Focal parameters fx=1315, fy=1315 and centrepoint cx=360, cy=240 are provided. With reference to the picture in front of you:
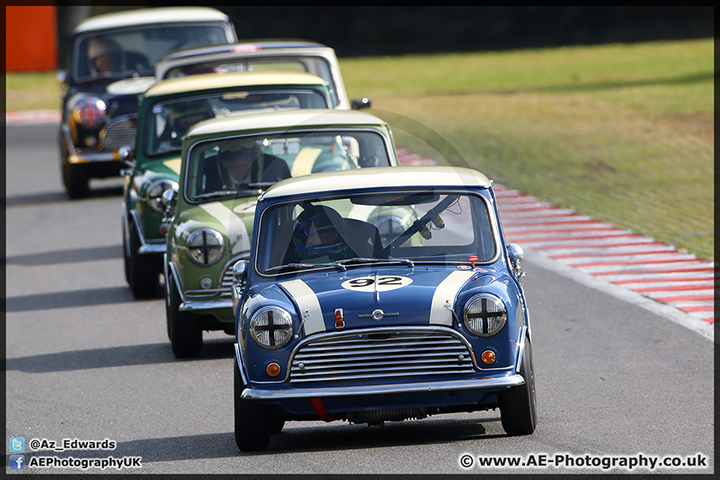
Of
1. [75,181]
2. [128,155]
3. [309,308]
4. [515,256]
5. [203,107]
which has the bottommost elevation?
[75,181]

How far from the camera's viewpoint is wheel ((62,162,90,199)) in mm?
18875

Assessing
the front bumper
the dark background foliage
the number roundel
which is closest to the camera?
the front bumper

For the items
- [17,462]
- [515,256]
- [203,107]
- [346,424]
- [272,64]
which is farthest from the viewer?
[272,64]

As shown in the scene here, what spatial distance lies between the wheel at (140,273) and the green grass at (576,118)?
16.8 ft

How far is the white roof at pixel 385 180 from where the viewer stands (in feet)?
24.7

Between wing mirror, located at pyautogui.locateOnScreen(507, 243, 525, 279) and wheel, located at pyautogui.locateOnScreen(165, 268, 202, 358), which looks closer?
wing mirror, located at pyautogui.locateOnScreen(507, 243, 525, 279)

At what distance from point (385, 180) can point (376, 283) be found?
2.66 ft

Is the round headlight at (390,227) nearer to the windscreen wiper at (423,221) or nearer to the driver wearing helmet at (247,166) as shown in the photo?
the windscreen wiper at (423,221)

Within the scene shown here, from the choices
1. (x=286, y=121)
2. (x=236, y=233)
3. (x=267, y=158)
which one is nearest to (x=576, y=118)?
(x=286, y=121)

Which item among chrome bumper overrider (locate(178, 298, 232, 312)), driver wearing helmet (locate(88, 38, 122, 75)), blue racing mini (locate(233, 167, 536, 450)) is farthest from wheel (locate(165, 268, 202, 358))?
driver wearing helmet (locate(88, 38, 122, 75))

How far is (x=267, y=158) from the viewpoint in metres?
10.5

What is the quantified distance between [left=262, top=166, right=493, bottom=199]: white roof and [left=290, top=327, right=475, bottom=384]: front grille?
110 cm

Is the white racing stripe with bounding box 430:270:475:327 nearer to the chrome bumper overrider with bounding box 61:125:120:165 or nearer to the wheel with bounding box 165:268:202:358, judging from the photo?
the wheel with bounding box 165:268:202:358

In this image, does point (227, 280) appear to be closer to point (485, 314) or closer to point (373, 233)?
point (373, 233)
